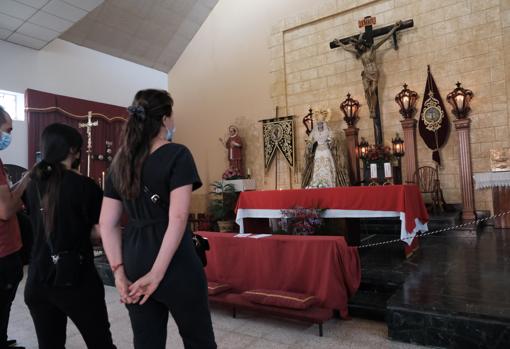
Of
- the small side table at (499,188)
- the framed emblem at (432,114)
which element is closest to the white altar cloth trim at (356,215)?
the small side table at (499,188)

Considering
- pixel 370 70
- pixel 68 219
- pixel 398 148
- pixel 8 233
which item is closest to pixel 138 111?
pixel 68 219

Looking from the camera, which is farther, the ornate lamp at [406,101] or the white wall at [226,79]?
the white wall at [226,79]

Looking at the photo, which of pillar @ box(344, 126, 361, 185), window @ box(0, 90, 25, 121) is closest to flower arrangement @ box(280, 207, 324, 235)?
pillar @ box(344, 126, 361, 185)

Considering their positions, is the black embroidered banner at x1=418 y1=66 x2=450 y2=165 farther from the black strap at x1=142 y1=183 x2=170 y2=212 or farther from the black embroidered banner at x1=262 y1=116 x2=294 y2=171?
the black strap at x1=142 y1=183 x2=170 y2=212

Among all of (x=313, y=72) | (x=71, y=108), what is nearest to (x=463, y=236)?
(x=313, y=72)

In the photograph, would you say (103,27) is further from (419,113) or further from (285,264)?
(285,264)

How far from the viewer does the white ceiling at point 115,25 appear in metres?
6.70

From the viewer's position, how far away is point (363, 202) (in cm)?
430

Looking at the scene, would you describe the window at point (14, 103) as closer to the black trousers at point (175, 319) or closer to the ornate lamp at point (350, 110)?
the ornate lamp at point (350, 110)

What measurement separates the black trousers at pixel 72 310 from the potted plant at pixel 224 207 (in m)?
6.19

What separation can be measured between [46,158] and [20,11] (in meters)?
6.58

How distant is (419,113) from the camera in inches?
279

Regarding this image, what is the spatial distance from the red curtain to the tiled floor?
16.7 feet

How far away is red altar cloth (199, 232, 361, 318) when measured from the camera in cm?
310
